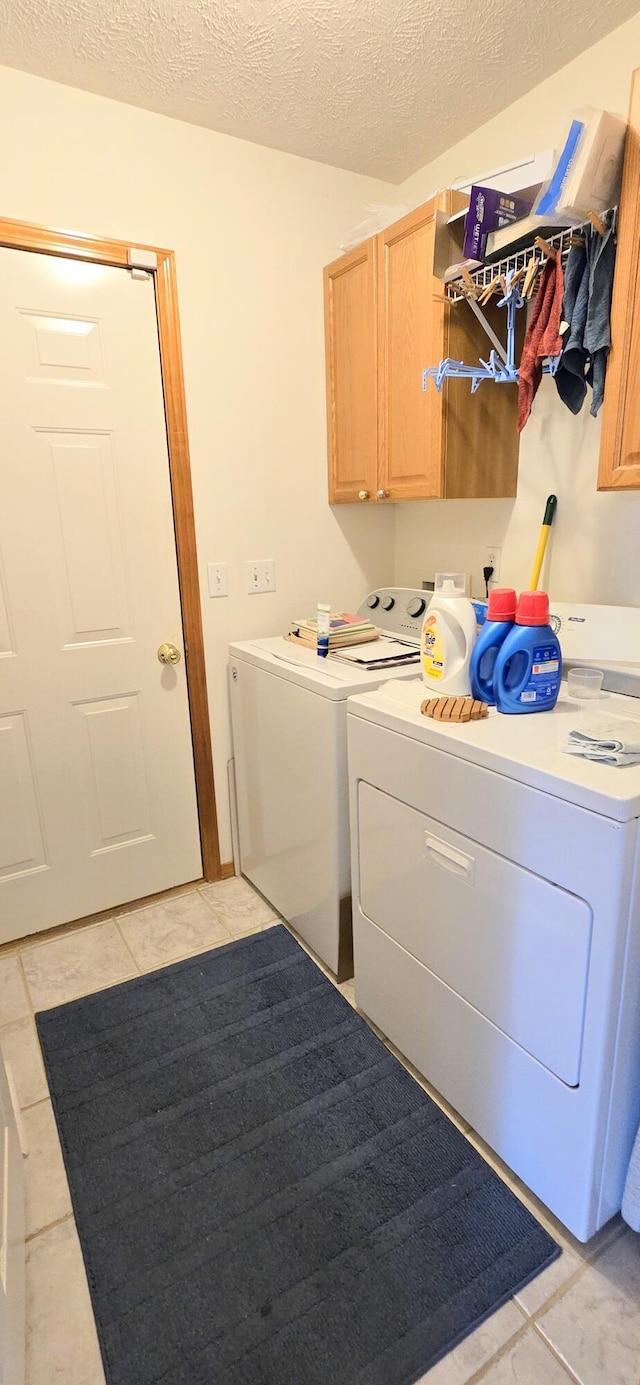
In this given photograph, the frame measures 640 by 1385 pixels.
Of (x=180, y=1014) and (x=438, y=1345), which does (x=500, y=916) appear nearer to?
(x=438, y=1345)

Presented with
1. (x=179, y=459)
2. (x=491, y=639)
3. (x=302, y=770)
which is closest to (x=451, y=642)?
(x=491, y=639)

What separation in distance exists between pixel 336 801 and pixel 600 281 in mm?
1343

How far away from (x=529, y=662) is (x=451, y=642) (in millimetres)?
211

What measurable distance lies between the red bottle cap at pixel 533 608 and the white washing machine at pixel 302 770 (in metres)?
0.47

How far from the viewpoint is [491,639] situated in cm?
141

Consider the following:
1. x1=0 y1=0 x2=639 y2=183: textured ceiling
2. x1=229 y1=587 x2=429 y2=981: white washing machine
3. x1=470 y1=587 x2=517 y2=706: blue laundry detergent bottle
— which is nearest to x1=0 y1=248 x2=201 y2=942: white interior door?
x1=229 y1=587 x2=429 y2=981: white washing machine

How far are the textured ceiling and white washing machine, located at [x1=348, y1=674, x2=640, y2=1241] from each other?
161cm

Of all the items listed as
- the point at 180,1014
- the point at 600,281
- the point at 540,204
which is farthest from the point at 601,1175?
the point at 540,204

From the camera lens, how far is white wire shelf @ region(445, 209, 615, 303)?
4.65ft

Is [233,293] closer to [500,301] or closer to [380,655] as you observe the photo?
[500,301]

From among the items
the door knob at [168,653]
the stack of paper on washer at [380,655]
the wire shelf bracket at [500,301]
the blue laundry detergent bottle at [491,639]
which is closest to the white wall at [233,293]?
the door knob at [168,653]

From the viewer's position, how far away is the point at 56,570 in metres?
1.97

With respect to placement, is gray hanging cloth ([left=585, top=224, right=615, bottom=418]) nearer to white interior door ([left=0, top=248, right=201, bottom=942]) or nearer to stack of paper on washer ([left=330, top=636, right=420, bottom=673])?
stack of paper on washer ([left=330, top=636, right=420, bottom=673])

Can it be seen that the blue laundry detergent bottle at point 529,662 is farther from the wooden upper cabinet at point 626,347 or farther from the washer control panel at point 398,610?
the washer control panel at point 398,610
